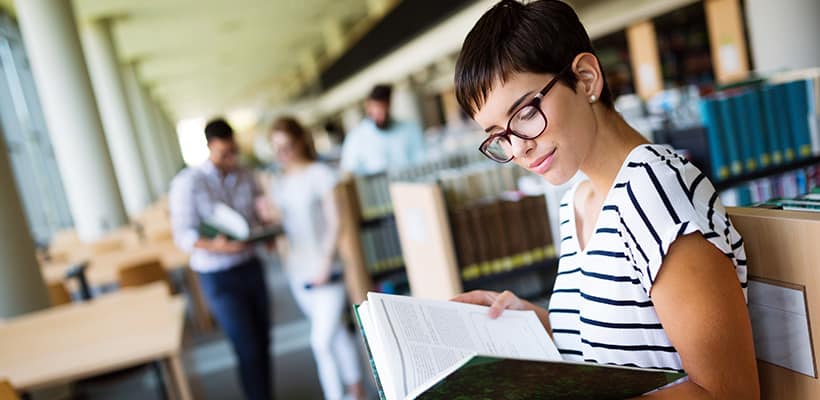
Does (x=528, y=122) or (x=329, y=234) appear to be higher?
(x=528, y=122)

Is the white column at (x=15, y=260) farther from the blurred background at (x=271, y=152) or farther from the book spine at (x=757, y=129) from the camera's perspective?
the book spine at (x=757, y=129)

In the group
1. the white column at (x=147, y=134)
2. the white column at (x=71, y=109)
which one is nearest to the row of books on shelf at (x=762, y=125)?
the white column at (x=71, y=109)

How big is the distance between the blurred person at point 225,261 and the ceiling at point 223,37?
7393 mm

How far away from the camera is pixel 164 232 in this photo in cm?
648

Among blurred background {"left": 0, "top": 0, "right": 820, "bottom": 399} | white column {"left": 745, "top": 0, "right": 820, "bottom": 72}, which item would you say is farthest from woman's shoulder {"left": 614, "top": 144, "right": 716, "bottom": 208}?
white column {"left": 745, "top": 0, "right": 820, "bottom": 72}

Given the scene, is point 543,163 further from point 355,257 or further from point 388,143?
point 388,143

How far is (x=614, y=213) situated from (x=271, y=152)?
20.3 ft

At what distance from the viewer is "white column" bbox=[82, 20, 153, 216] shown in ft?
33.5

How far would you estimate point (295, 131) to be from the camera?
3230 mm

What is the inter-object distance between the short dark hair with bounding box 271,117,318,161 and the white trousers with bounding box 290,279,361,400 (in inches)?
26.6

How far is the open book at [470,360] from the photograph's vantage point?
0.77m

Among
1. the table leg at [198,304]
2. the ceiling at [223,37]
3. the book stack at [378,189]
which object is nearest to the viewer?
the book stack at [378,189]

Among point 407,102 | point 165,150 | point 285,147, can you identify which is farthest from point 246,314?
point 165,150

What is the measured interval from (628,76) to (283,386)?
8.16 meters
